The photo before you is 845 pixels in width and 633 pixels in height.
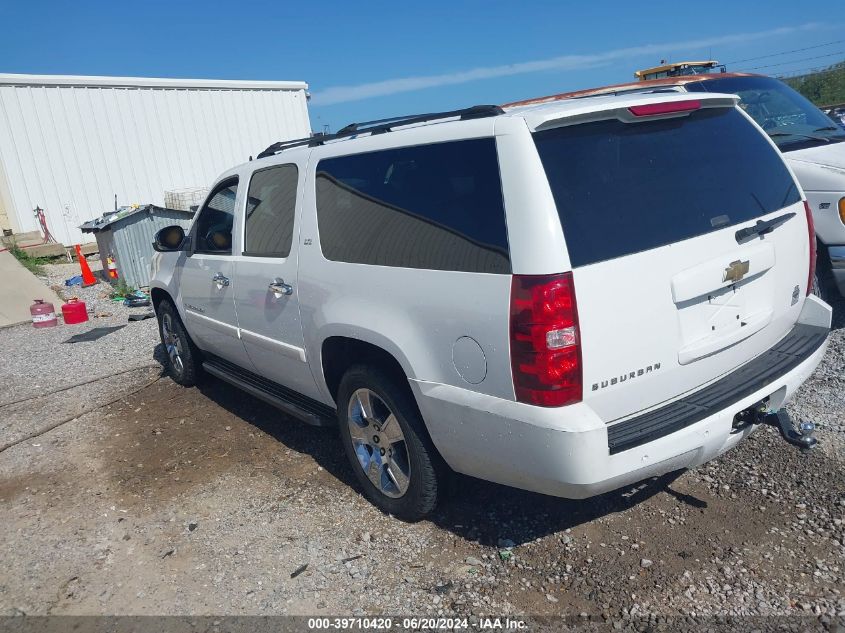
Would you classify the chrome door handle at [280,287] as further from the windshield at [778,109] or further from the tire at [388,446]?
the windshield at [778,109]

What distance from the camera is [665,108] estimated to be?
9.59 feet

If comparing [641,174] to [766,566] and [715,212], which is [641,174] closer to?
[715,212]

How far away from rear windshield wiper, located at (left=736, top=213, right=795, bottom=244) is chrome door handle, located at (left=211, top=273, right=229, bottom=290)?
3.21m

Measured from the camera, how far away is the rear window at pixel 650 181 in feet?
8.61

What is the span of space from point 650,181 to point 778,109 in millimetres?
4688

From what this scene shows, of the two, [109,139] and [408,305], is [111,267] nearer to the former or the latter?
[109,139]

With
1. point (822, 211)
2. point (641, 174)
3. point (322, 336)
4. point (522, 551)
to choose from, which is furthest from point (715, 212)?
point (822, 211)

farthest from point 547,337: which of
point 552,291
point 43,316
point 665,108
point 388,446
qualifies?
point 43,316

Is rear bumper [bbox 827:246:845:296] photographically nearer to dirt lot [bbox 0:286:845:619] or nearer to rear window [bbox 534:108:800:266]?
dirt lot [bbox 0:286:845:619]

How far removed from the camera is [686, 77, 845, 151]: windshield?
6207mm

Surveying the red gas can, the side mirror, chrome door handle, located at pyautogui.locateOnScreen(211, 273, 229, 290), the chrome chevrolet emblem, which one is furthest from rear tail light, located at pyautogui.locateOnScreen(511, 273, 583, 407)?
the red gas can

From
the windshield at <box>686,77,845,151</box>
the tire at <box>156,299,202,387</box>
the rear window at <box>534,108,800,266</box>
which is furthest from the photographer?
the windshield at <box>686,77,845,151</box>

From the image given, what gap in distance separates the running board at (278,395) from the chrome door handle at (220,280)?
677 mm

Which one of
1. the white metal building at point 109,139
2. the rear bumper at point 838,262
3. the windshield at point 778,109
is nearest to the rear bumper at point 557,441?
the rear bumper at point 838,262
